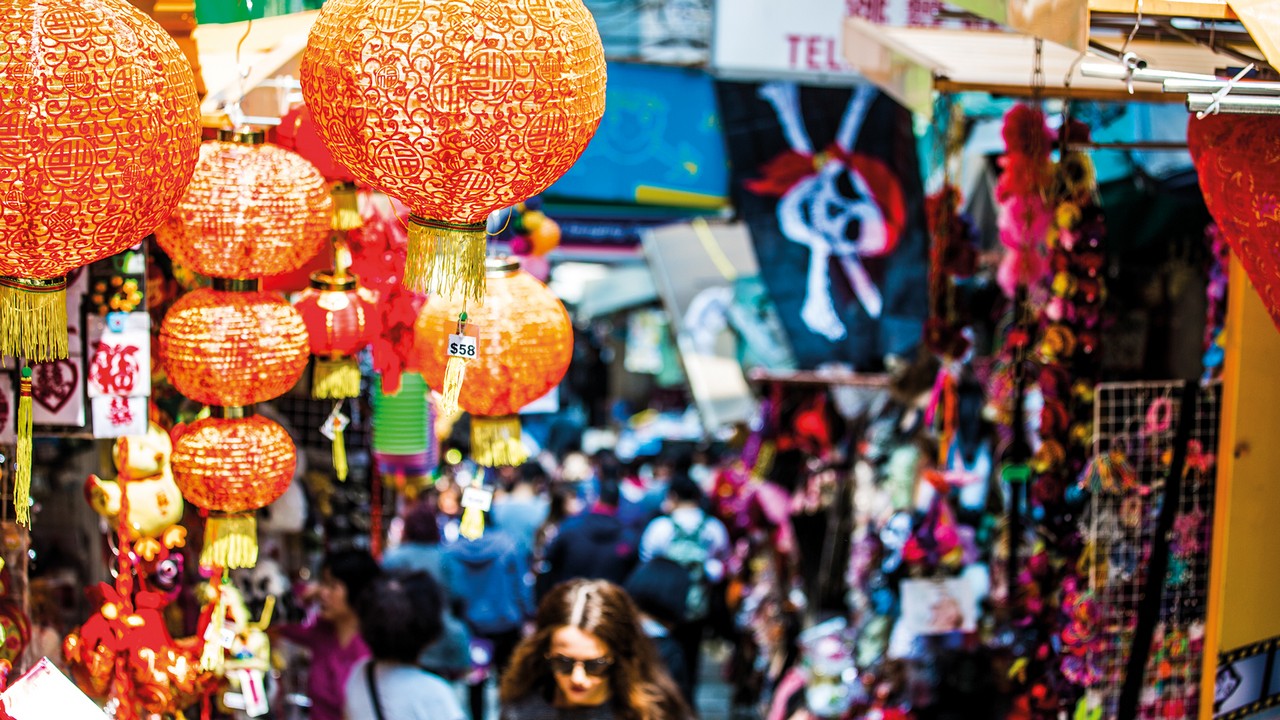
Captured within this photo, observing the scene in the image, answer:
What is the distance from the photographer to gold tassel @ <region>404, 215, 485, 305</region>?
7.72 ft

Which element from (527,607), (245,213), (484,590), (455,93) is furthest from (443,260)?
(527,607)

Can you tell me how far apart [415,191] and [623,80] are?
502 cm

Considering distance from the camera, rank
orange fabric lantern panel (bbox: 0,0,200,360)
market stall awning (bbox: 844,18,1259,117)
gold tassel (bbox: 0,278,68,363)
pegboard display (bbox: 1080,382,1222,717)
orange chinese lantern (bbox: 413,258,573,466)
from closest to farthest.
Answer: orange fabric lantern panel (bbox: 0,0,200,360)
gold tassel (bbox: 0,278,68,363)
orange chinese lantern (bbox: 413,258,573,466)
pegboard display (bbox: 1080,382,1222,717)
market stall awning (bbox: 844,18,1259,117)

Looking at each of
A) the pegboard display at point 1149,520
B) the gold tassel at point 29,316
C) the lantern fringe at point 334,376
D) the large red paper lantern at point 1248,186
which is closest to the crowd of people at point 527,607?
the lantern fringe at point 334,376

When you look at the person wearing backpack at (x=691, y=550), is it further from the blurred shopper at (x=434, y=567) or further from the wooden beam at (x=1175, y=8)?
the wooden beam at (x=1175, y=8)

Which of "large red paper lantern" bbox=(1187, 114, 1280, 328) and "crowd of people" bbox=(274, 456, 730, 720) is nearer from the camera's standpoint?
"large red paper lantern" bbox=(1187, 114, 1280, 328)

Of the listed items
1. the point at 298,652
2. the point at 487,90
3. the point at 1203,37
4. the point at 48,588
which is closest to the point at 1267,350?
the point at 1203,37

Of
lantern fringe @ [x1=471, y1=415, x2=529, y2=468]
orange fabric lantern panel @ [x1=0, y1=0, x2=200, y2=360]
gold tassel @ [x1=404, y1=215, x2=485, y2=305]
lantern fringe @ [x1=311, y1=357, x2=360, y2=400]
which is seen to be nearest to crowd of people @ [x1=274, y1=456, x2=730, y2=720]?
lantern fringe @ [x1=471, y1=415, x2=529, y2=468]

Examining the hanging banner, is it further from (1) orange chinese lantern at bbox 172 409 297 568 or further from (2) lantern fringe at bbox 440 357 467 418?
(2) lantern fringe at bbox 440 357 467 418

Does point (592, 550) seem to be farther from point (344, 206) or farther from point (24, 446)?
point (24, 446)

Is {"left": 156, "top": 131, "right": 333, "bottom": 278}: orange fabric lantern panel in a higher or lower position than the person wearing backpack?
higher

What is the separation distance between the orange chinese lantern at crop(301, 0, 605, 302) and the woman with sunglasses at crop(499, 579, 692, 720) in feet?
6.26

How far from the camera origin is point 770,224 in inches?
270

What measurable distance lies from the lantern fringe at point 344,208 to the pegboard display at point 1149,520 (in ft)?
6.13
